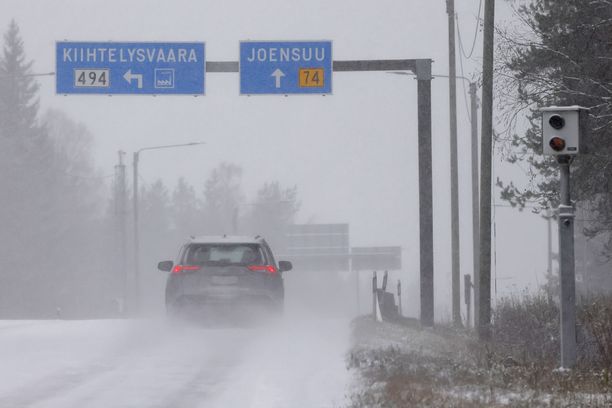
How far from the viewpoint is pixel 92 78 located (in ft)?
85.2

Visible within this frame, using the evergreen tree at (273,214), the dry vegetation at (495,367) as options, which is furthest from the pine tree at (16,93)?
the dry vegetation at (495,367)

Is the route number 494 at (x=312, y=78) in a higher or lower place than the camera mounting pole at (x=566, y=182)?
higher

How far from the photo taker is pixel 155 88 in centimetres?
2605

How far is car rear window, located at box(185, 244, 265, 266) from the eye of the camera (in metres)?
22.1

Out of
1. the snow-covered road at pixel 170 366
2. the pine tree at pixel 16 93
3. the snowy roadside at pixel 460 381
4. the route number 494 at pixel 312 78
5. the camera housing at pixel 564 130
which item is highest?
the pine tree at pixel 16 93

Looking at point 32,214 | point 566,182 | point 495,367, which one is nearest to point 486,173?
point 566,182

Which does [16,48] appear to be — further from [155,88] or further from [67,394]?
[67,394]

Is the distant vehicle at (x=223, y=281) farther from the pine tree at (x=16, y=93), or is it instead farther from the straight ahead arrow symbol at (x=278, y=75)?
the pine tree at (x=16, y=93)

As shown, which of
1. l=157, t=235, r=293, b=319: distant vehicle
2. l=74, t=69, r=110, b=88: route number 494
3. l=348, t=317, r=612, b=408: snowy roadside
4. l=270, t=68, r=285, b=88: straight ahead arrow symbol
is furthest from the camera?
l=74, t=69, r=110, b=88: route number 494

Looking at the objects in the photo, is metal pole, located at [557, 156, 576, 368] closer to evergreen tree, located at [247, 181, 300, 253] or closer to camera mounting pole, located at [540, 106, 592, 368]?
camera mounting pole, located at [540, 106, 592, 368]

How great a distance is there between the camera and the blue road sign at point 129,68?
25953mm

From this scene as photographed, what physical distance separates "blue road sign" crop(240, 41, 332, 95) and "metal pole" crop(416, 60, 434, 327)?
2.22m

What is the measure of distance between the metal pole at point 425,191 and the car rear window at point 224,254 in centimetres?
342

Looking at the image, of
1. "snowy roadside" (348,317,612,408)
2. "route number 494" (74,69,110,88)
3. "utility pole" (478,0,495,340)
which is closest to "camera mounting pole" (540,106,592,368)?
"snowy roadside" (348,317,612,408)
